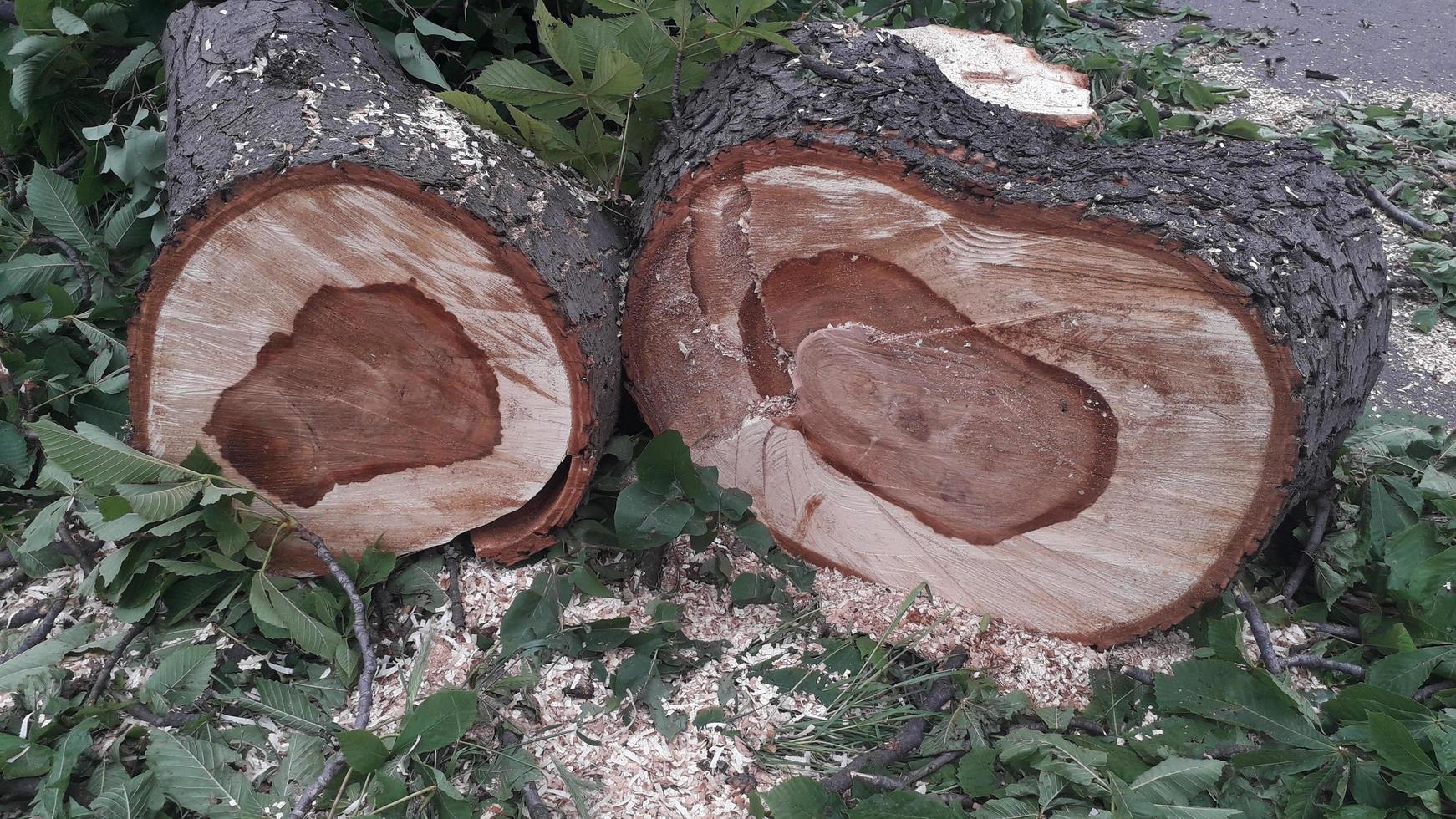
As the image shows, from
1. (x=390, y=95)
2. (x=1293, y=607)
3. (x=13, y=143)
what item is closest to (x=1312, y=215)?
(x=1293, y=607)

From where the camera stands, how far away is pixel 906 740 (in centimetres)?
158

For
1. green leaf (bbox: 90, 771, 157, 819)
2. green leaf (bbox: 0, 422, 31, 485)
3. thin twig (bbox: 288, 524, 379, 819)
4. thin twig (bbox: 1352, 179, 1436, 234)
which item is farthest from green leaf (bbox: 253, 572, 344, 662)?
thin twig (bbox: 1352, 179, 1436, 234)

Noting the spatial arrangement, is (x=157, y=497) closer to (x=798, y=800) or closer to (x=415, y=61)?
(x=415, y=61)

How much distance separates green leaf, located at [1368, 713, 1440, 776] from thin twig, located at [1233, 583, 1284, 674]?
0.28 meters

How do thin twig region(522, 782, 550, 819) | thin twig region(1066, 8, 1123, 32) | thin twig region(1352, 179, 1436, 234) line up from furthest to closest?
1. thin twig region(1066, 8, 1123, 32)
2. thin twig region(1352, 179, 1436, 234)
3. thin twig region(522, 782, 550, 819)

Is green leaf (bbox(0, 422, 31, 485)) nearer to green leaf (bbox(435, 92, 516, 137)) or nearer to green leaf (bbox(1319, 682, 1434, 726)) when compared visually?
green leaf (bbox(435, 92, 516, 137))

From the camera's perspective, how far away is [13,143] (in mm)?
2287

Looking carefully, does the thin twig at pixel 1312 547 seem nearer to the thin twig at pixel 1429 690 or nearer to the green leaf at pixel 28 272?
the thin twig at pixel 1429 690

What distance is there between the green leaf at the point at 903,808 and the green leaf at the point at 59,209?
7.27ft

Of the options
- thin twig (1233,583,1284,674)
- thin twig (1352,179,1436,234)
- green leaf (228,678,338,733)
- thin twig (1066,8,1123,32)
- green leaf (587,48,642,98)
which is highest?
green leaf (587,48,642,98)

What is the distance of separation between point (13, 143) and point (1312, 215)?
3017mm

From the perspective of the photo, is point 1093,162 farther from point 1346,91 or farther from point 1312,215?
point 1346,91

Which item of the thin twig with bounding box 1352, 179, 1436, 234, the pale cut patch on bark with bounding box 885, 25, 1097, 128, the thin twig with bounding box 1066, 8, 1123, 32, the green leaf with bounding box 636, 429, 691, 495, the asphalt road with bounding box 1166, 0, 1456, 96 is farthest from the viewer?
the thin twig with bounding box 1066, 8, 1123, 32

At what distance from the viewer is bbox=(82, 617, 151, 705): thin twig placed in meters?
1.58
